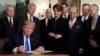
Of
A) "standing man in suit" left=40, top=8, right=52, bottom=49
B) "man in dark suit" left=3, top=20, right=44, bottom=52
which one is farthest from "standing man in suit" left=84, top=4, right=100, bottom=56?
"man in dark suit" left=3, top=20, right=44, bottom=52

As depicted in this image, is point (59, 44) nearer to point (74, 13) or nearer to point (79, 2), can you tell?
point (74, 13)

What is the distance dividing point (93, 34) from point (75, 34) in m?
0.38

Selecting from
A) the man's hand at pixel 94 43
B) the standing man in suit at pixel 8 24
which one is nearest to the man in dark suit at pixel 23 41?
the man's hand at pixel 94 43

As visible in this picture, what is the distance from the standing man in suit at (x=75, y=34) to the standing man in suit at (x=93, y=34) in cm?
11

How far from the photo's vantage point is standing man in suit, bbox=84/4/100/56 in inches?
182

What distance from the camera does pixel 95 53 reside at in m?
4.75

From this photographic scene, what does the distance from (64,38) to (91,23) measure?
1.84ft

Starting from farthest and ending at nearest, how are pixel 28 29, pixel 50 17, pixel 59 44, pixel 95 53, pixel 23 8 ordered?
1. pixel 23 8
2. pixel 50 17
3. pixel 59 44
4. pixel 95 53
5. pixel 28 29

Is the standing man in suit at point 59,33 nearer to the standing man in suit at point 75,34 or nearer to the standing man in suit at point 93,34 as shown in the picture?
the standing man in suit at point 75,34

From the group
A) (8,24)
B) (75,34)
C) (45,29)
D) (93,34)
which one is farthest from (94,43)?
(8,24)

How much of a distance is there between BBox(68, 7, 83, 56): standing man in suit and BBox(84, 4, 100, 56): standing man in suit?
113mm

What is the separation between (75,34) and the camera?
4996 mm

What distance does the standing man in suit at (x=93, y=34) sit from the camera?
462 cm

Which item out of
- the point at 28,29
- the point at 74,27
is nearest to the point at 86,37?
the point at 74,27
